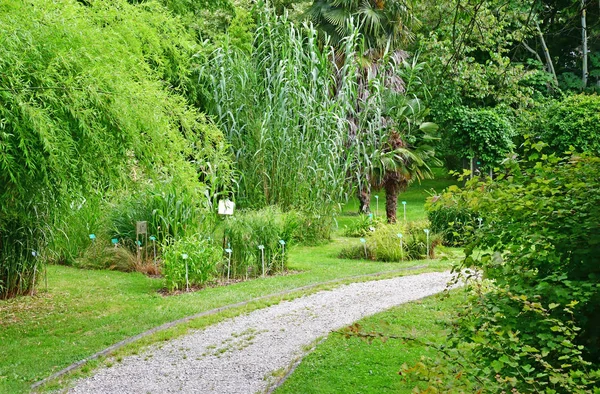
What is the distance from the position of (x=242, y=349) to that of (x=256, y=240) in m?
3.47

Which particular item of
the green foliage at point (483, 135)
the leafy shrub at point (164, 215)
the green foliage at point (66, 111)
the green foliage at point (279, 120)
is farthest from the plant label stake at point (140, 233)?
the green foliage at point (483, 135)

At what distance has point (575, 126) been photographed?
16.1m

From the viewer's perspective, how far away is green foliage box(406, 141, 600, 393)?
3.12 meters

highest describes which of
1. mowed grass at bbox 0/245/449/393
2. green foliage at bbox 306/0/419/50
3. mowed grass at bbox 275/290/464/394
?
green foliage at bbox 306/0/419/50

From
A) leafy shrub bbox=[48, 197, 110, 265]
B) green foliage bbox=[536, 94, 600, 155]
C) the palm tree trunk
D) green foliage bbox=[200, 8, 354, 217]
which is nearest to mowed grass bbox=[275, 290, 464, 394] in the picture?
leafy shrub bbox=[48, 197, 110, 265]

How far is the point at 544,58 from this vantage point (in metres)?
23.2

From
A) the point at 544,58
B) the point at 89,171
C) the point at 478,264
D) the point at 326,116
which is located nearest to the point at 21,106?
the point at 89,171

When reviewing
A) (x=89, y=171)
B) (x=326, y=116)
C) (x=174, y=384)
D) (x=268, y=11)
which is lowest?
(x=174, y=384)

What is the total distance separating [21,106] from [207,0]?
1144 centimetres

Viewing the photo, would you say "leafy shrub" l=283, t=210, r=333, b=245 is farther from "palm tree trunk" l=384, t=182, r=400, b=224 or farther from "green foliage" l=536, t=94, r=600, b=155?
"green foliage" l=536, t=94, r=600, b=155

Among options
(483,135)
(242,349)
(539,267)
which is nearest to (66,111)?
(242,349)

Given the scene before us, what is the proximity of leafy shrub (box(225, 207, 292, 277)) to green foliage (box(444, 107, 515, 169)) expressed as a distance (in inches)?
334

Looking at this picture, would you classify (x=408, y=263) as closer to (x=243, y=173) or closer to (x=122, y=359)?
(x=243, y=173)

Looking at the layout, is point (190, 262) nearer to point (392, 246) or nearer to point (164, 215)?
point (164, 215)
